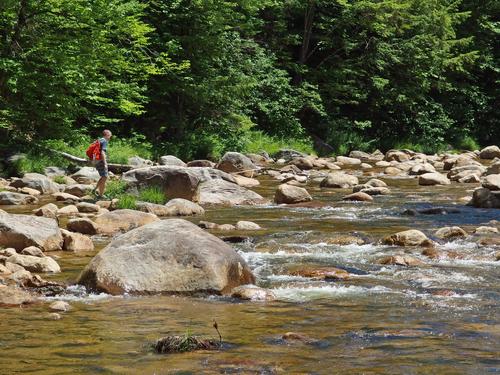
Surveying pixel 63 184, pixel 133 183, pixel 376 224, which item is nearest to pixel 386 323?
pixel 376 224

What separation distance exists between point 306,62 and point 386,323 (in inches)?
1161

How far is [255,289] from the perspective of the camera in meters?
7.74

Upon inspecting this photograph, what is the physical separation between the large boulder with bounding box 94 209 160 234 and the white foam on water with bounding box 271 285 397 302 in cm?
441

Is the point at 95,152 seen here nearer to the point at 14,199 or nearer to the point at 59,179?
the point at 14,199

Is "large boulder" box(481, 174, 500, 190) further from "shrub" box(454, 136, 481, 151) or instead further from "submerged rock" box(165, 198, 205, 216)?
"shrub" box(454, 136, 481, 151)

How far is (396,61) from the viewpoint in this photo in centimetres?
3434

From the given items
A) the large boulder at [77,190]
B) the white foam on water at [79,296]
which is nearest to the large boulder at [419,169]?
the large boulder at [77,190]

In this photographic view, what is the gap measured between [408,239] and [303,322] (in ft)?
14.9

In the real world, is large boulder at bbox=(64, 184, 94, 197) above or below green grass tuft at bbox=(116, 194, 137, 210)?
below

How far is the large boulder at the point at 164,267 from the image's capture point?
7.72 meters

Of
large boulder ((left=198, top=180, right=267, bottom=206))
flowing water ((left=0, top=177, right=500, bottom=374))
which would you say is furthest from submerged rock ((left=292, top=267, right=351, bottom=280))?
large boulder ((left=198, top=180, right=267, bottom=206))

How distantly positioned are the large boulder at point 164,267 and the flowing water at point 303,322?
7.2 inches

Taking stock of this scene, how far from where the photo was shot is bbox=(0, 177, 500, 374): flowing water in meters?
5.32

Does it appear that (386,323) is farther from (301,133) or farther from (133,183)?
(301,133)
